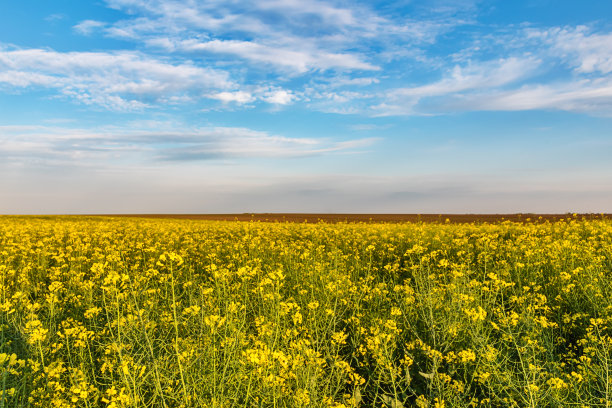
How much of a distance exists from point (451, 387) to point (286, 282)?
3.36 meters

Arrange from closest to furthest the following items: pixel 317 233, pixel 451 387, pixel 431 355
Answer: pixel 451 387 → pixel 431 355 → pixel 317 233

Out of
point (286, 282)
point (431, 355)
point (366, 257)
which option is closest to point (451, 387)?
point (431, 355)

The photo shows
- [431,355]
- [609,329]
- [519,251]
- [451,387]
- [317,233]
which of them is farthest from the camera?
[317,233]

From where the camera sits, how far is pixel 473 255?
8766 millimetres

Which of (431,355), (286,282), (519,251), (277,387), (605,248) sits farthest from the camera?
(519,251)

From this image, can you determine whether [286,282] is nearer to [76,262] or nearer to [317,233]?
[76,262]

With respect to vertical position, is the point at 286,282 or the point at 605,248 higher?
the point at 605,248

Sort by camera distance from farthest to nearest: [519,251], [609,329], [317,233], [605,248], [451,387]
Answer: [317,233] → [519,251] → [605,248] → [609,329] → [451,387]

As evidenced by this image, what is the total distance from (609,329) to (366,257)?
16.6 ft

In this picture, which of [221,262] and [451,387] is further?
[221,262]

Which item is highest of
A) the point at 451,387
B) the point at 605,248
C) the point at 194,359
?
the point at 605,248

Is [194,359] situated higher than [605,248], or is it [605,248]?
[605,248]

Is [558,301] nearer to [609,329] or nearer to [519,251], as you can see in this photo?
[609,329]

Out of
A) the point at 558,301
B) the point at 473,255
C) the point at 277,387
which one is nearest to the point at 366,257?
the point at 473,255
